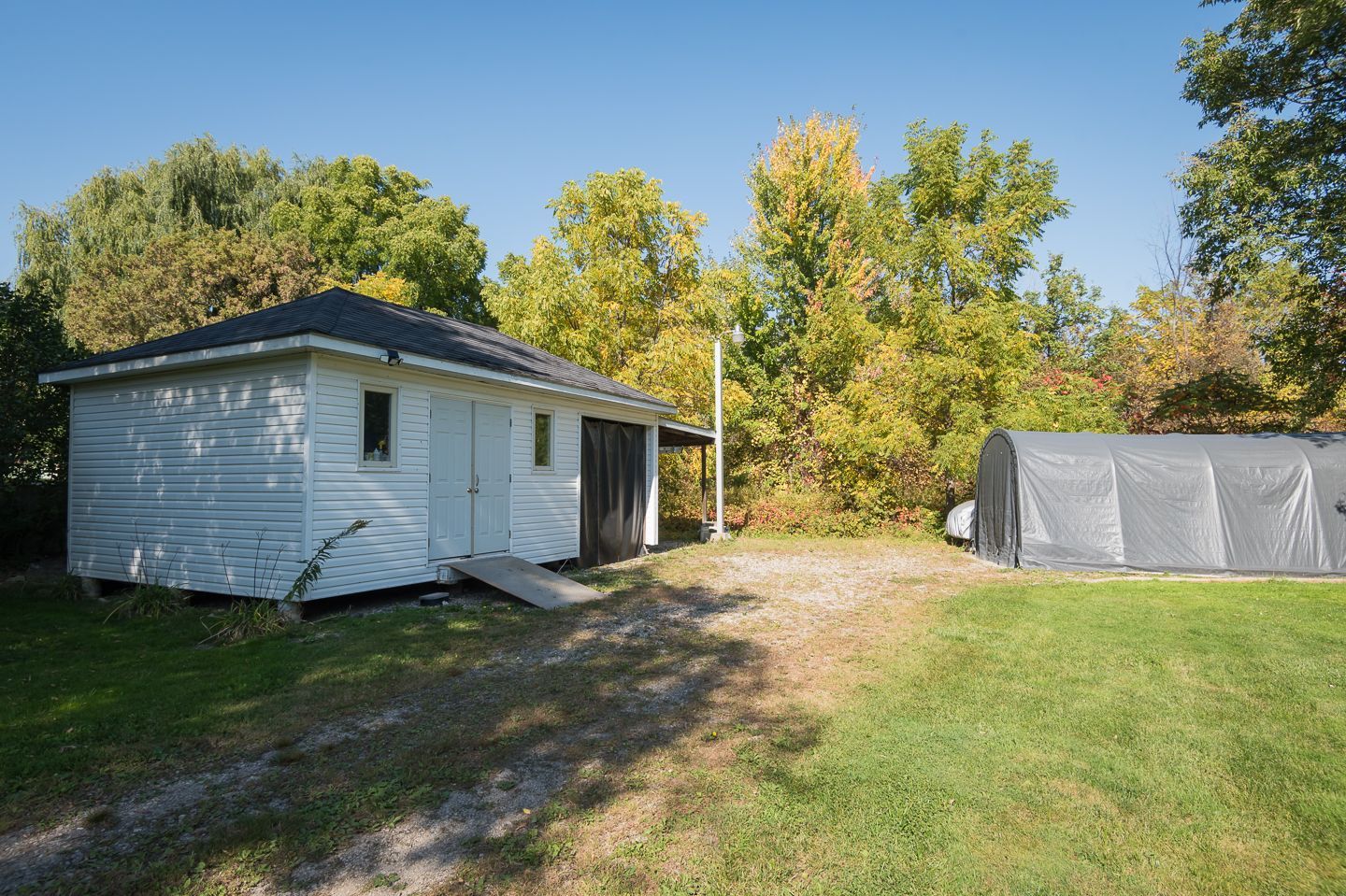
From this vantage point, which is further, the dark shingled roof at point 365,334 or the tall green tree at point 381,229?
the tall green tree at point 381,229

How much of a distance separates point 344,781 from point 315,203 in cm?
2823

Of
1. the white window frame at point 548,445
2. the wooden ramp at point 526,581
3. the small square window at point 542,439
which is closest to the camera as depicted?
the wooden ramp at point 526,581

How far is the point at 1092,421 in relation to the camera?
15695 mm

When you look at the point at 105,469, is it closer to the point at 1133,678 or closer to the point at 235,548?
the point at 235,548

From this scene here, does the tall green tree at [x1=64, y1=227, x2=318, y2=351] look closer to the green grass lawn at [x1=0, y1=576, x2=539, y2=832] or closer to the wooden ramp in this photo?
the green grass lawn at [x1=0, y1=576, x2=539, y2=832]

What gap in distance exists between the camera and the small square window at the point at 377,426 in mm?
7820

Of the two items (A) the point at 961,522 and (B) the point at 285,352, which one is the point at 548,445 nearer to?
(B) the point at 285,352

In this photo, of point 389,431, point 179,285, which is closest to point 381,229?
point 179,285

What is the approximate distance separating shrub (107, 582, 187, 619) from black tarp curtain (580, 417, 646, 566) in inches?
221

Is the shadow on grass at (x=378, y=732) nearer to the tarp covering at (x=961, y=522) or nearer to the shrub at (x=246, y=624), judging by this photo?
the shrub at (x=246, y=624)

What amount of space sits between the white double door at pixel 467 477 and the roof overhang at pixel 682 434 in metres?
4.83

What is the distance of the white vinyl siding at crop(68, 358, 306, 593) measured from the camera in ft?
23.9

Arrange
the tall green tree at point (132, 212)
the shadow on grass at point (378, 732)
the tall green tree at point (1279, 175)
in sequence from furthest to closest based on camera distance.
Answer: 1. the tall green tree at point (132, 212)
2. the tall green tree at point (1279, 175)
3. the shadow on grass at point (378, 732)

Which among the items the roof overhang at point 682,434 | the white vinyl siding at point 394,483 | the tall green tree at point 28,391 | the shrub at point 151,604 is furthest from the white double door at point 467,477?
the tall green tree at point 28,391
